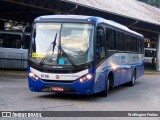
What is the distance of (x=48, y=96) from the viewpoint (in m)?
14.2

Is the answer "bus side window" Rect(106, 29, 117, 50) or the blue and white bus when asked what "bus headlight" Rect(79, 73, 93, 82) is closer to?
the blue and white bus

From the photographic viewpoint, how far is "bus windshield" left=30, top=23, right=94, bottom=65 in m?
13.0

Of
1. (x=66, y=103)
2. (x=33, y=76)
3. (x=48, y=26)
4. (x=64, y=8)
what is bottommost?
(x=66, y=103)

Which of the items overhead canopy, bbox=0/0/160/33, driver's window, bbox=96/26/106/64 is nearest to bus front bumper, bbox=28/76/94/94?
driver's window, bbox=96/26/106/64

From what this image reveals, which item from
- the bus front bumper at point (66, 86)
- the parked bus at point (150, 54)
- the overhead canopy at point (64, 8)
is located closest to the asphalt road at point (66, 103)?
the bus front bumper at point (66, 86)

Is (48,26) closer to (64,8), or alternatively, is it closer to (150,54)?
(64,8)

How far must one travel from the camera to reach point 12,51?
28.2 m

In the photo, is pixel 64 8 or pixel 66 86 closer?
pixel 66 86

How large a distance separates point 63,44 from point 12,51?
15.7 m

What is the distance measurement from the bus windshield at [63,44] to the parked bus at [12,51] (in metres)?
15.0

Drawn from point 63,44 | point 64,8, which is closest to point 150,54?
point 64,8

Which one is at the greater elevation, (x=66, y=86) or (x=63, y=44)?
(x=63, y=44)

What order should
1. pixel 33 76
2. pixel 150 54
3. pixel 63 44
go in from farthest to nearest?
pixel 150 54, pixel 33 76, pixel 63 44

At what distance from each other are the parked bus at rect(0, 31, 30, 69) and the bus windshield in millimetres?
14982
